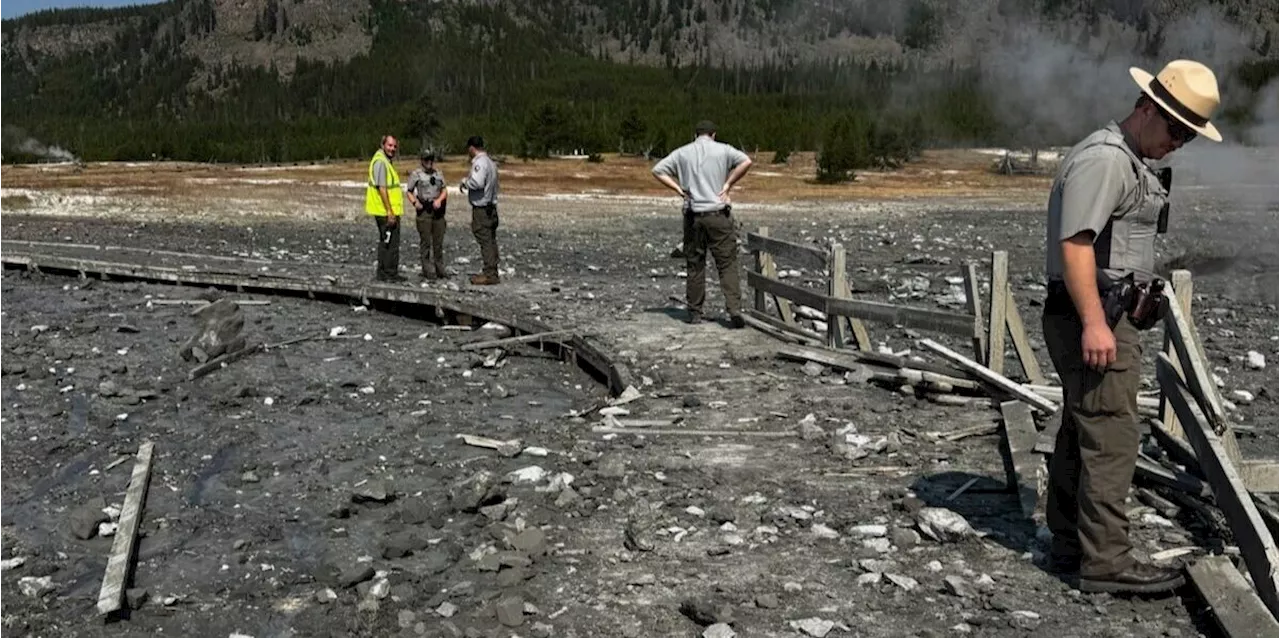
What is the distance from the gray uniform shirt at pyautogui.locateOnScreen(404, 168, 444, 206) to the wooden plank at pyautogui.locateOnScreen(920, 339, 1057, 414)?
894 cm

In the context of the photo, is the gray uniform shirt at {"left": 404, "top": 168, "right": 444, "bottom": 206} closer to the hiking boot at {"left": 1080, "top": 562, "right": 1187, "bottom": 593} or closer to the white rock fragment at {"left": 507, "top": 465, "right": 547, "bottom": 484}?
the white rock fragment at {"left": 507, "top": 465, "right": 547, "bottom": 484}

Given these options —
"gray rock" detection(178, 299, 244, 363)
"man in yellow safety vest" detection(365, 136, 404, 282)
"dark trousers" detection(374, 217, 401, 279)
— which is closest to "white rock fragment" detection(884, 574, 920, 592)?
"gray rock" detection(178, 299, 244, 363)

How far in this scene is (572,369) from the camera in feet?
37.0

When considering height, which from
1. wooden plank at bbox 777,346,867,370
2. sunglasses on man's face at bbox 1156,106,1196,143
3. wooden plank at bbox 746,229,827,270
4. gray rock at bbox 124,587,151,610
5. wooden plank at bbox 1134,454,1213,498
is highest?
sunglasses on man's face at bbox 1156,106,1196,143

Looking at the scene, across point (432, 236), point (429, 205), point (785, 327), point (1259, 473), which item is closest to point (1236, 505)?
point (1259, 473)

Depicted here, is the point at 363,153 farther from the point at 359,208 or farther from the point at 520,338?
→ the point at 520,338

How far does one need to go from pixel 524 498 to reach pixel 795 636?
90.1 inches

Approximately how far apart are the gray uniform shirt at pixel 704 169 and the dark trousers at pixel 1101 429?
625 cm

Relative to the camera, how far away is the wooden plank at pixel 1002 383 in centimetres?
736

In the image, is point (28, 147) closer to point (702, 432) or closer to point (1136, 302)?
point (702, 432)

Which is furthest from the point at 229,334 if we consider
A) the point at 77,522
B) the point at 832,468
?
the point at 832,468

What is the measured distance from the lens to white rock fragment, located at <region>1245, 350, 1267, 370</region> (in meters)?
11.0

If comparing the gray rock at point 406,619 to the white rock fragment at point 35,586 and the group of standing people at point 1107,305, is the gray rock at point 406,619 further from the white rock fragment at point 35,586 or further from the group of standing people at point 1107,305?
the group of standing people at point 1107,305

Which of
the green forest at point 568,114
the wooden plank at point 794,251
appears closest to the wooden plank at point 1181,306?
the wooden plank at point 794,251
